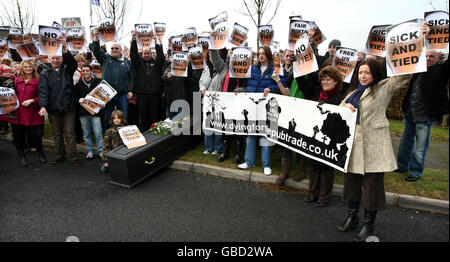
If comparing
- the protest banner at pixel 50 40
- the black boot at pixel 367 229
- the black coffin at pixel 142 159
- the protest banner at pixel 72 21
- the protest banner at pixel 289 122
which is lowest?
the black boot at pixel 367 229

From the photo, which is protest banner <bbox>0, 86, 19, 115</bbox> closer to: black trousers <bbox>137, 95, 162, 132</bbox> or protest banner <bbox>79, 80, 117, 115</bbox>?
protest banner <bbox>79, 80, 117, 115</bbox>

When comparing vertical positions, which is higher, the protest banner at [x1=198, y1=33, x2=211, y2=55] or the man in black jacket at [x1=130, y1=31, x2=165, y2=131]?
the protest banner at [x1=198, y1=33, x2=211, y2=55]

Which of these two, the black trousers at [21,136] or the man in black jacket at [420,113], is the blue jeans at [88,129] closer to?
the black trousers at [21,136]

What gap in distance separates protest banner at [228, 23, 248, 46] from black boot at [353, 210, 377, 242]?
13.4ft

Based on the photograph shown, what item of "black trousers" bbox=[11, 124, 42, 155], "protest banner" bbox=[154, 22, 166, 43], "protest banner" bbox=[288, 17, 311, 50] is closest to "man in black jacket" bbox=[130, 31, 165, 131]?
"protest banner" bbox=[154, 22, 166, 43]

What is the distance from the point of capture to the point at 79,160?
582cm

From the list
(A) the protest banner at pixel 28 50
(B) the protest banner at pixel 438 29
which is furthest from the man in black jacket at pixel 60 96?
(B) the protest banner at pixel 438 29

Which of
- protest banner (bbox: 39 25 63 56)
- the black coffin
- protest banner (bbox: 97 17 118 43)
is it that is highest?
protest banner (bbox: 97 17 118 43)

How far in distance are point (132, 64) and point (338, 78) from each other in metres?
4.63

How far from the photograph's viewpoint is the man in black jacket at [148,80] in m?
6.14

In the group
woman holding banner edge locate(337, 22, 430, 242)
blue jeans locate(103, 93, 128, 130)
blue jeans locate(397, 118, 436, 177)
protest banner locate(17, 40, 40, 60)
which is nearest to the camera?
woman holding banner edge locate(337, 22, 430, 242)

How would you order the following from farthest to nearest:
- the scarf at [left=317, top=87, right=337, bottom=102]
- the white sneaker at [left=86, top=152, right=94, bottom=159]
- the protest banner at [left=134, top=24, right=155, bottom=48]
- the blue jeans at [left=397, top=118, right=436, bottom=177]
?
the white sneaker at [left=86, top=152, right=94, bottom=159] < the protest banner at [left=134, top=24, right=155, bottom=48] < the blue jeans at [left=397, top=118, right=436, bottom=177] < the scarf at [left=317, top=87, right=337, bottom=102]

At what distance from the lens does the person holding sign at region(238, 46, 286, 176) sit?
471cm

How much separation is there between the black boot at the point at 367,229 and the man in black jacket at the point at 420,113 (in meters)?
1.87
